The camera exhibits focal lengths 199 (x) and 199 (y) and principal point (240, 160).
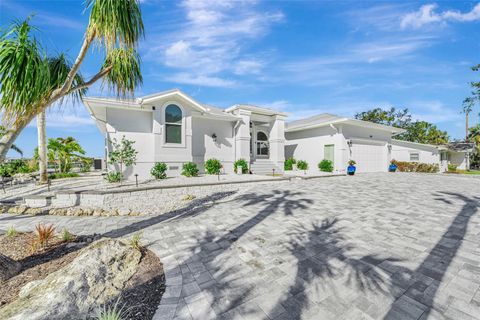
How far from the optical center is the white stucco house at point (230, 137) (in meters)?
11.3

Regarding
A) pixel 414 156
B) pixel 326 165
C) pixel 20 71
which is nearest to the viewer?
pixel 20 71

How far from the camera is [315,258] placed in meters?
3.17

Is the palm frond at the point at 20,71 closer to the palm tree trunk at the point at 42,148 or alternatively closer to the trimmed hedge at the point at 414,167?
the palm tree trunk at the point at 42,148

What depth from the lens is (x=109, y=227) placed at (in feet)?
17.4

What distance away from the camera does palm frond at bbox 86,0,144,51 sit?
311 centimetres

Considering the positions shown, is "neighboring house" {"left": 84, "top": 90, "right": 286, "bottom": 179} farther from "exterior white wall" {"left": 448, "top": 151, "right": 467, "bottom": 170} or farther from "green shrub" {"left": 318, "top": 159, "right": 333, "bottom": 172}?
"exterior white wall" {"left": 448, "top": 151, "right": 467, "bottom": 170}

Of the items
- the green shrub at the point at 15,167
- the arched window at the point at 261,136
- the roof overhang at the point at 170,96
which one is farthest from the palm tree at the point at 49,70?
the green shrub at the point at 15,167

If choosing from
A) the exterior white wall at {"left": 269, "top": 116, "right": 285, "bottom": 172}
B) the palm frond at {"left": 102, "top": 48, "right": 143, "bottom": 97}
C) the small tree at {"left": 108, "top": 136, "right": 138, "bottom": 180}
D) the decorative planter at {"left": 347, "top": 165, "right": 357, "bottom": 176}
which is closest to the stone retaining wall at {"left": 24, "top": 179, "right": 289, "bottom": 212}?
the small tree at {"left": 108, "top": 136, "right": 138, "bottom": 180}

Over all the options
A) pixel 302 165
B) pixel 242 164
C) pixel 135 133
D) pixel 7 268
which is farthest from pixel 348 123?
pixel 7 268

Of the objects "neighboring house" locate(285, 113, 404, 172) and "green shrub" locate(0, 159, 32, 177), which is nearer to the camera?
"green shrub" locate(0, 159, 32, 177)

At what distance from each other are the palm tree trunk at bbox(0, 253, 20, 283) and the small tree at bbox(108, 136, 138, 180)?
8.09 metres

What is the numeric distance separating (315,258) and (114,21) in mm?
4910

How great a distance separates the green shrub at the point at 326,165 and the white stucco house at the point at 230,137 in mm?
419

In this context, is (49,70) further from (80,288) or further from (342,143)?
(342,143)
